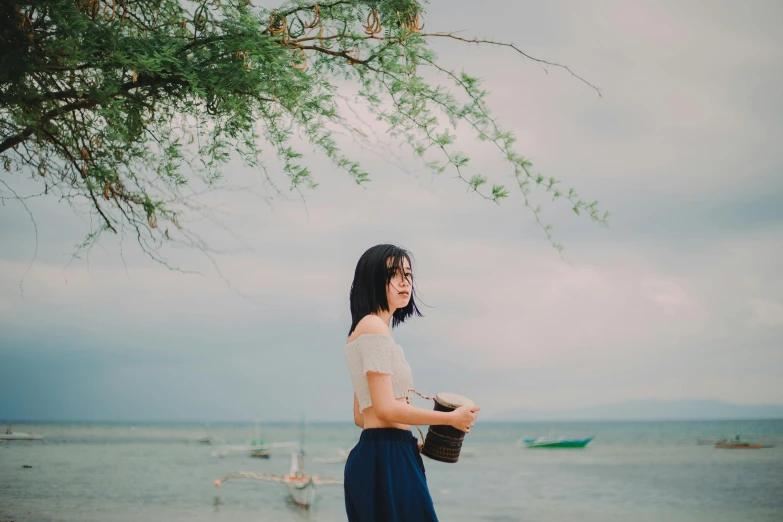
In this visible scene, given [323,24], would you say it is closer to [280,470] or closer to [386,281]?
[386,281]

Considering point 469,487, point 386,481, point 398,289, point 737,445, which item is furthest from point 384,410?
point 737,445

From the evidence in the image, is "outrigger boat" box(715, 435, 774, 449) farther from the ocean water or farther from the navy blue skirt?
the navy blue skirt

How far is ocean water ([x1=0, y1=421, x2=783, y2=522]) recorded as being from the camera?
18.0m

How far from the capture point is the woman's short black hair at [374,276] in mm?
1896

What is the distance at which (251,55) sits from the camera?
283 cm

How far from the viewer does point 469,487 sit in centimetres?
2330

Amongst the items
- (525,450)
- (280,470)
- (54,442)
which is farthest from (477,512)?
(54,442)

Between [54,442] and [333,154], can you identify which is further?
[54,442]

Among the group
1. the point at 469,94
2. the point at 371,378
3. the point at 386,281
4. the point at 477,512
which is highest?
the point at 469,94

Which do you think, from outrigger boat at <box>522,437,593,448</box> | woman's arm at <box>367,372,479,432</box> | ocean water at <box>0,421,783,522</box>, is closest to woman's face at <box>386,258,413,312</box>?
woman's arm at <box>367,372,479,432</box>

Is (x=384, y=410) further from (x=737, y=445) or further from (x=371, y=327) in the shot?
(x=737, y=445)

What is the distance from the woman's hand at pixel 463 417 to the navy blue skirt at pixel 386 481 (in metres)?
0.13

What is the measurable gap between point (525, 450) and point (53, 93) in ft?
128

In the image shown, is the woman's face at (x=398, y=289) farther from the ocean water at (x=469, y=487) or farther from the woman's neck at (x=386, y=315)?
the ocean water at (x=469, y=487)
